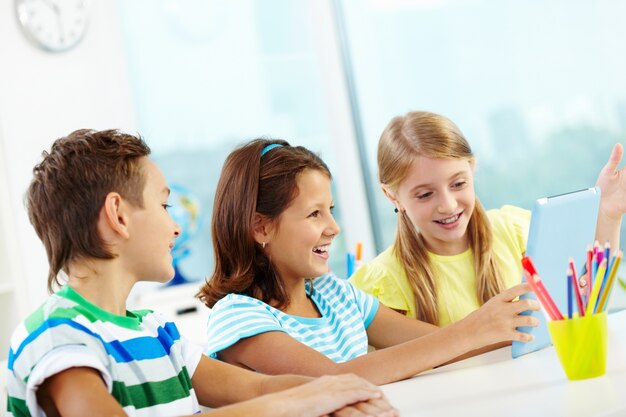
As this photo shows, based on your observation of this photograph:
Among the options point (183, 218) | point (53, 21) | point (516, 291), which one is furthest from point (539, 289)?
point (53, 21)

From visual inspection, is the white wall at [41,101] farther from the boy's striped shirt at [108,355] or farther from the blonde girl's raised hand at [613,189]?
the blonde girl's raised hand at [613,189]

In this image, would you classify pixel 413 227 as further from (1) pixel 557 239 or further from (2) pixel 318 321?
(1) pixel 557 239

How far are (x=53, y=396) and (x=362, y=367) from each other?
0.48 meters

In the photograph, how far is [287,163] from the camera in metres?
1.43

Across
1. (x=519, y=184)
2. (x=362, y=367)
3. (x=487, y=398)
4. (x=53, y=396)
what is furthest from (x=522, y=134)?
(x=53, y=396)

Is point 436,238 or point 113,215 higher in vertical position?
point 113,215

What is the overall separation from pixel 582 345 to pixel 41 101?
270 cm

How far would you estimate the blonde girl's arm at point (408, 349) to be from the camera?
1.16m

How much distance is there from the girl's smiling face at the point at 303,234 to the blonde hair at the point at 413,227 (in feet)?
1.08

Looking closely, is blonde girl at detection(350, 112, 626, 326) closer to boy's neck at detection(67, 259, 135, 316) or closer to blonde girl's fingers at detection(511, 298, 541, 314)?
blonde girl's fingers at detection(511, 298, 541, 314)

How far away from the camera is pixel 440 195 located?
1.69m

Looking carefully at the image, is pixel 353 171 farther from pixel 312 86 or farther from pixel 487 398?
pixel 487 398

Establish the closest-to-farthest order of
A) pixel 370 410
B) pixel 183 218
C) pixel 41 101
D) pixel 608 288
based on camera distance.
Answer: pixel 370 410, pixel 608 288, pixel 41 101, pixel 183 218

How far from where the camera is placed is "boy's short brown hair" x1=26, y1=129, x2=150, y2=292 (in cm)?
101
